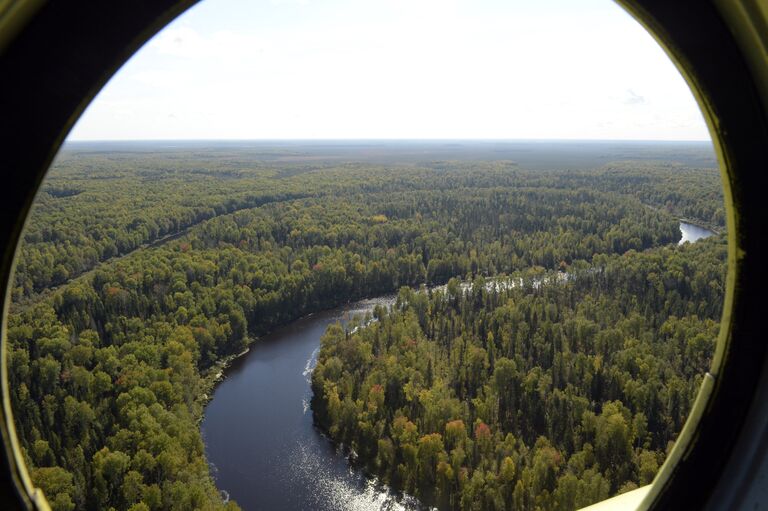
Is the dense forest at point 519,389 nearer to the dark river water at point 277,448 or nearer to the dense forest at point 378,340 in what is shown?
the dense forest at point 378,340

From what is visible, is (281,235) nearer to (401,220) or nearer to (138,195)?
(401,220)

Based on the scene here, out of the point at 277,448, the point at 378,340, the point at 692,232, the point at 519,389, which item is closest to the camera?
the point at 277,448

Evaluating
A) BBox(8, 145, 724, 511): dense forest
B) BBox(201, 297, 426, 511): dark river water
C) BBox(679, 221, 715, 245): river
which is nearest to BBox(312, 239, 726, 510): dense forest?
BBox(8, 145, 724, 511): dense forest

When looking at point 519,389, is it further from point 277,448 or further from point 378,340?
point 277,448

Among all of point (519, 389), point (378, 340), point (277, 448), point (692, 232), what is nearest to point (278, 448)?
point (277, 448)

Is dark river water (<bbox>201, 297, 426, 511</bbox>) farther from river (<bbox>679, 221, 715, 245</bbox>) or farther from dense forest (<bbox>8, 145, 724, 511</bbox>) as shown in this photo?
river (<bbox>679, 221, 715, 245</bbox>)

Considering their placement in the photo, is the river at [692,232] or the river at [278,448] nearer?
the river at [278,448]

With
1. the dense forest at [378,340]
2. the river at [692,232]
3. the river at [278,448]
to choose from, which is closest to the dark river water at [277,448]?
the river at [278,448]
